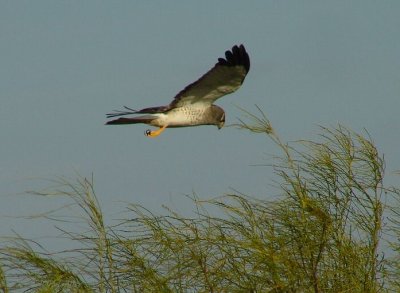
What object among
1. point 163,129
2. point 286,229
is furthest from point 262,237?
point 163,129

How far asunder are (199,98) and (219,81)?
83 cm

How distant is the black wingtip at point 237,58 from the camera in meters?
11.0

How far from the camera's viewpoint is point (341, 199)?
236 inches

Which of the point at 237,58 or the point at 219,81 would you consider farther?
the point at 219,81

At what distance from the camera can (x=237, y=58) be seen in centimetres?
1120

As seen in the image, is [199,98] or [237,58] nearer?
[237,58]

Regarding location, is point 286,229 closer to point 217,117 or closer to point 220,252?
point 220,252

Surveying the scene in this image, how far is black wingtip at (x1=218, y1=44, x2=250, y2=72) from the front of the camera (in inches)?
433

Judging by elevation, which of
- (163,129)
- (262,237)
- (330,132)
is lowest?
(262,237)

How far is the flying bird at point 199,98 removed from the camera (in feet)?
37.2

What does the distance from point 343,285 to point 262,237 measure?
0.57 metres

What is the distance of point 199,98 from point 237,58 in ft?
5.44

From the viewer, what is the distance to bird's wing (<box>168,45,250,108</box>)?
11195 millimetres

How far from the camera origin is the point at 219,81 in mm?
11969
